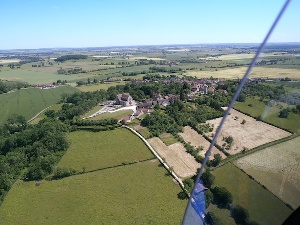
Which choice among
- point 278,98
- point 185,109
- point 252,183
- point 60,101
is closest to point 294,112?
point 278,98

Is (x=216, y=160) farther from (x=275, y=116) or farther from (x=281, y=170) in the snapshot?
(x=275, y=116)

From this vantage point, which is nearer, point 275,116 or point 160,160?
point 275,116

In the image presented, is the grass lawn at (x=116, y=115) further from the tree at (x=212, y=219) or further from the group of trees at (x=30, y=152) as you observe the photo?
the tree at (x=212, y=219)

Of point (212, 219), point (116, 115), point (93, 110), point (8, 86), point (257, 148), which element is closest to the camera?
point (212, 219)

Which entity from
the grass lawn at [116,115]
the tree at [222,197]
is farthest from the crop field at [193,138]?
the tree at [222,197]

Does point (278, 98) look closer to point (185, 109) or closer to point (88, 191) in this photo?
point (88, 191)

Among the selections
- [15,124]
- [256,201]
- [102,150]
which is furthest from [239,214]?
[15,124]
